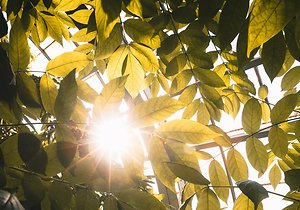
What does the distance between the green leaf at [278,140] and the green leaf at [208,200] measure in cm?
35

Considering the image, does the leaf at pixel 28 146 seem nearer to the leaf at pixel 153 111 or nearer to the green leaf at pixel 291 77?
the leaf at pixel 153 111

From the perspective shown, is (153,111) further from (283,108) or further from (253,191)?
(283,108)

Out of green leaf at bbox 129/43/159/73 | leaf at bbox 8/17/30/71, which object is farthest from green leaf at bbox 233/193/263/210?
leaf at bbox 8/17/30/71

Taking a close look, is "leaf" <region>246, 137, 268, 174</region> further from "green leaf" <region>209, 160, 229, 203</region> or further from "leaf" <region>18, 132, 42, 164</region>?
"leaf" <region>18, 132, 42, 164</region>

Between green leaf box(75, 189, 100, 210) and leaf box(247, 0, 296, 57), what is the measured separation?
66cm

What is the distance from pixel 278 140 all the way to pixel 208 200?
425 millimetres

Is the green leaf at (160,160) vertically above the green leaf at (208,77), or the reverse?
the green leaf at (208,77)

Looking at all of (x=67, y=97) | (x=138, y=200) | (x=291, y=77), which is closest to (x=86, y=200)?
(x=138, y=200)

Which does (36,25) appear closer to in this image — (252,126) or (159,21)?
(159,21)

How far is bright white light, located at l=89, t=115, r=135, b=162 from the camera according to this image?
2.72ft

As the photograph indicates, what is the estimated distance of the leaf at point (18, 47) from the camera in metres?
0.92

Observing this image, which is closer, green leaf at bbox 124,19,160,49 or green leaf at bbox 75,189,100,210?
green leaf at bbox 75,189,100,210

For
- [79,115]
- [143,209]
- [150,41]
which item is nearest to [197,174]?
[143,209]

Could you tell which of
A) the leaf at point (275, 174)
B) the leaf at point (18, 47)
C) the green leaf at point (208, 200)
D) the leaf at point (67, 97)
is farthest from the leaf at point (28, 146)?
the leaf at point (275, 174)
